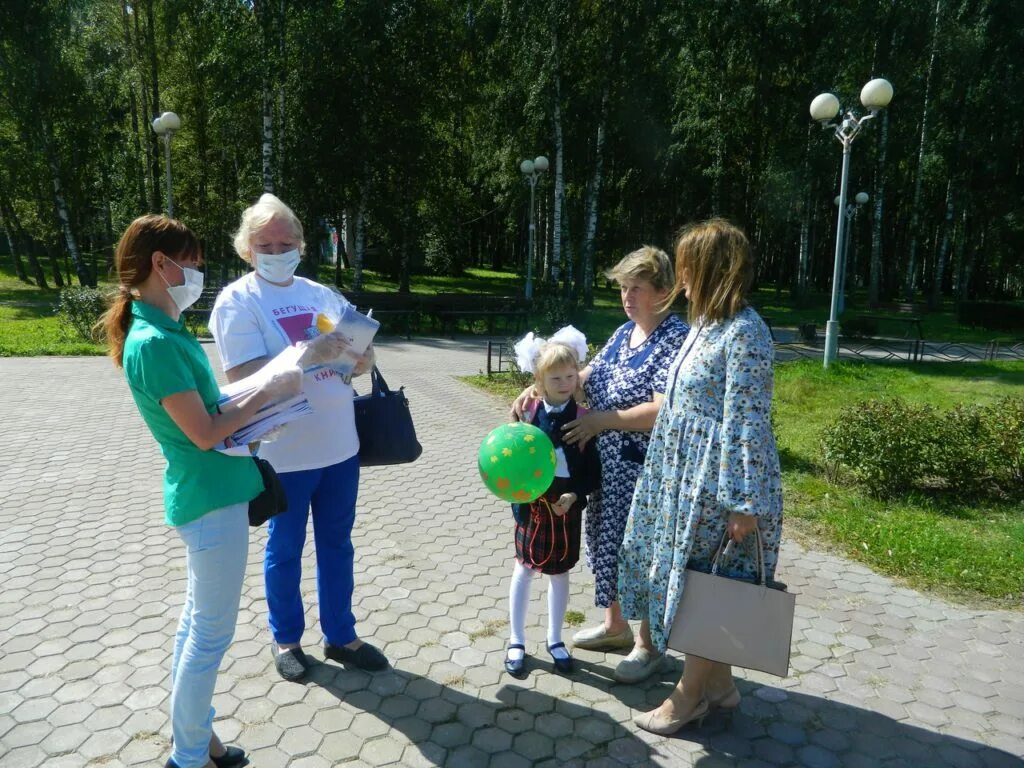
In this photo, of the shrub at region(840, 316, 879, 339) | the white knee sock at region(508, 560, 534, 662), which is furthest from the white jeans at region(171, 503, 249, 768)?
the shrub at region(840, 316, 879, 339)

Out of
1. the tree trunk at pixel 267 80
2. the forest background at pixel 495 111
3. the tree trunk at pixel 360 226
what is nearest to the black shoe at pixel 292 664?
the tree trunk at pixel 267 80

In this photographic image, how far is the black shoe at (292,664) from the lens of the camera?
10.3 feet

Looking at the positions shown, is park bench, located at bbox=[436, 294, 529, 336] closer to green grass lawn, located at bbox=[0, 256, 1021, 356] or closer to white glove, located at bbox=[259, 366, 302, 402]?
green grass lawn, located at bbox=[0, 256, 1021, 356]

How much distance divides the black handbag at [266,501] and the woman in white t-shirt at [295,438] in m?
0.43

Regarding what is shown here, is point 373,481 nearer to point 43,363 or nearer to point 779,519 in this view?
point 779,519

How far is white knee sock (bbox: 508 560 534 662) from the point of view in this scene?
10.7ft

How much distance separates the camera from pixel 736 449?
2.48m

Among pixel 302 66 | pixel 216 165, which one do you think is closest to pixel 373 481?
pixel 302 66

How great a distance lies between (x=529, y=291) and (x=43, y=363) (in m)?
12.4

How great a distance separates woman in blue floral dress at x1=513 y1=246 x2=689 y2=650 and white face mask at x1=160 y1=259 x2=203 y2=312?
4.77 feet

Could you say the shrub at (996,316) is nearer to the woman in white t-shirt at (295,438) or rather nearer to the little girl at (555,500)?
the little girl at (555,500)

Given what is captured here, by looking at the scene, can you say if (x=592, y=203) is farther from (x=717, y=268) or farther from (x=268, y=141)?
(x=717, y=268)

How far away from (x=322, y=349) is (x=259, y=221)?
29.7 inches

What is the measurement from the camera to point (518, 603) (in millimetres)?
3283
